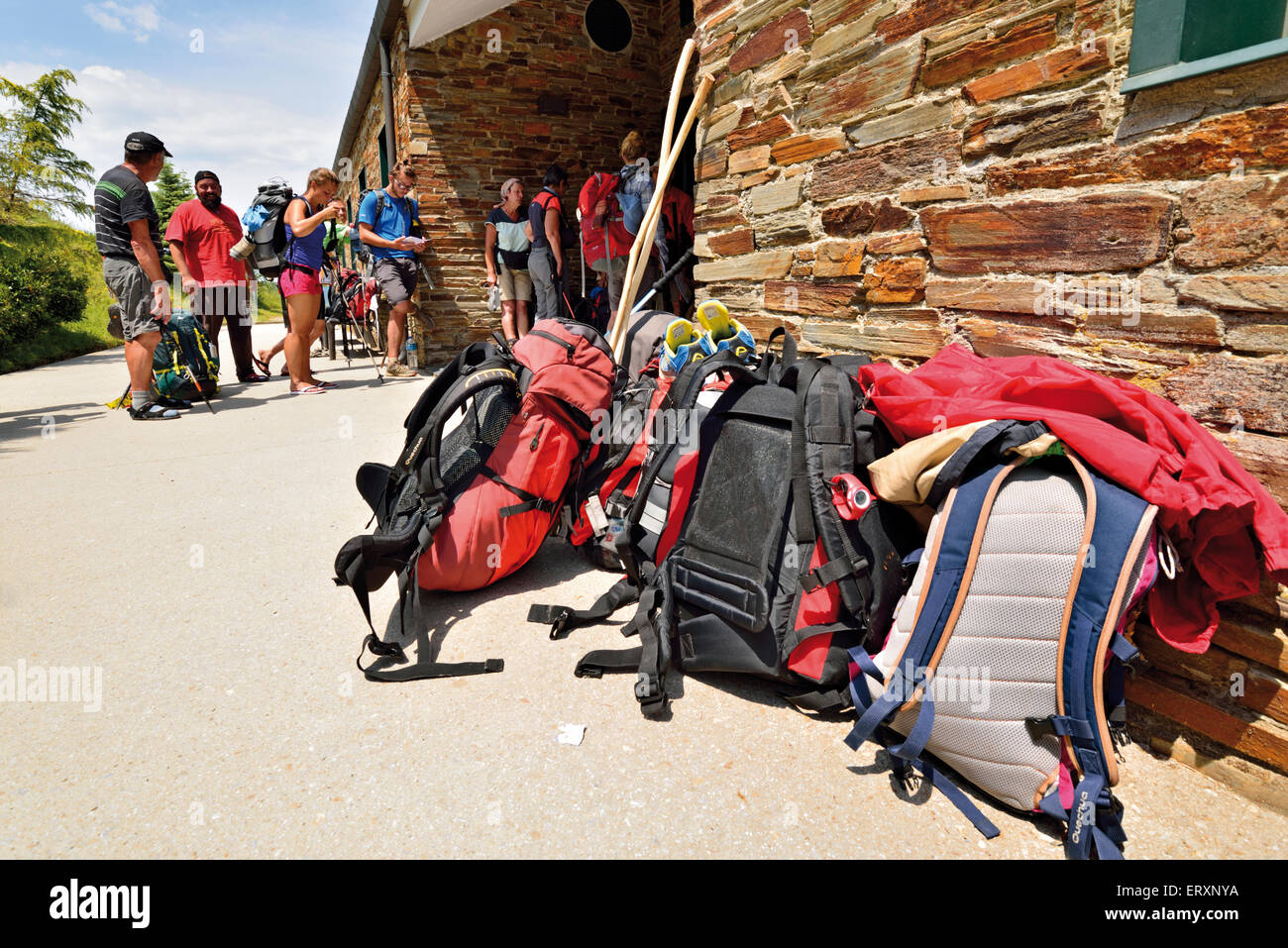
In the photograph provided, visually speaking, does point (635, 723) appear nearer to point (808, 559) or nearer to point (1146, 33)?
point (808, 559)

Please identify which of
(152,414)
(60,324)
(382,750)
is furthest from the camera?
(60,324)

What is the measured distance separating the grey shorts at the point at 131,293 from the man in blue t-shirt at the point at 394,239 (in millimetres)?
2400

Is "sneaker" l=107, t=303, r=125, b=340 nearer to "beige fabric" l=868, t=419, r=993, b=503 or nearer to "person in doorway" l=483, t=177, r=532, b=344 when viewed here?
"person in doorway" l=483, t=177, r=532, b=344

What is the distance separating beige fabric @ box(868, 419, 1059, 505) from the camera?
4.90 ft

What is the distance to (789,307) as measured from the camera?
298 cm

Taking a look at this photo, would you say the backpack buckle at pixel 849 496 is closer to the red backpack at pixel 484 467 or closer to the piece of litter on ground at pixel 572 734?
the piece of litter on ground at pixel 572 734

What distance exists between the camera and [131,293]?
520cm

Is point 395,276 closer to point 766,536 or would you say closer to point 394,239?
point 394,239

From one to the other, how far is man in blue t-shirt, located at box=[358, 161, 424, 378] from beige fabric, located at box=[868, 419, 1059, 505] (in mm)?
6833

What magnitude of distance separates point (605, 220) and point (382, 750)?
17.7ft

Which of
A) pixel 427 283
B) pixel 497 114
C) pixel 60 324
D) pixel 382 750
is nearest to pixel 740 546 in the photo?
pixel 382 750
